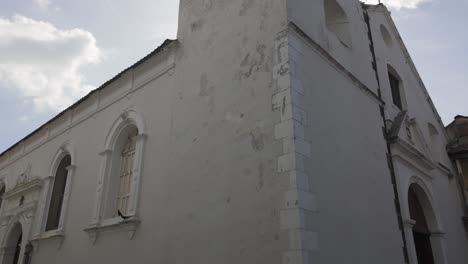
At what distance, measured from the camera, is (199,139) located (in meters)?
6.71

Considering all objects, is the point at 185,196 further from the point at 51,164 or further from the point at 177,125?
the point at 51,164

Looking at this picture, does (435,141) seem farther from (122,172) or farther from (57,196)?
(57,196)

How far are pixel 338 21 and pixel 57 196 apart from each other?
8513 millimetres

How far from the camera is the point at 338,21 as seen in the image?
328 inches

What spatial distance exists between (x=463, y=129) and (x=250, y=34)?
919 centimetres

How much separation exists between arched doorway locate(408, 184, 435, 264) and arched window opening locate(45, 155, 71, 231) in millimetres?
8483

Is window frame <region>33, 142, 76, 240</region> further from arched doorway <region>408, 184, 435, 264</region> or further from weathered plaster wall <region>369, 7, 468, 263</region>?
arched doorway <region>408, 184, 435, 264</region>

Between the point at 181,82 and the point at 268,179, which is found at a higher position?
the point at 181,82

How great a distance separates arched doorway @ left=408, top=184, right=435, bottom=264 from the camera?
8500 millimetres

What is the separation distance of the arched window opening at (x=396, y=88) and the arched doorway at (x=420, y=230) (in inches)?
85.1

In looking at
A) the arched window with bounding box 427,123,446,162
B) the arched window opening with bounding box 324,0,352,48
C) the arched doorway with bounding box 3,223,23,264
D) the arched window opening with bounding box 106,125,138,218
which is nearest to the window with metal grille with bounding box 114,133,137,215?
the arched window opening with bounding box 106,125,138,218

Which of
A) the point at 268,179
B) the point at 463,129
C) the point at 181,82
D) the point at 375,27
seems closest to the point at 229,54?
the point at 181,82

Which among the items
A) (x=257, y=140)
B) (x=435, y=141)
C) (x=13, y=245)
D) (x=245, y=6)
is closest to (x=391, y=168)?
(x=257, y=140)

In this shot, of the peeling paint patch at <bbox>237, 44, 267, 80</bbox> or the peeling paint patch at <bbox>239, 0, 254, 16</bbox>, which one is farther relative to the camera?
the peeling paint patch at <bbox>239, 0, 254, 16</bbox>
